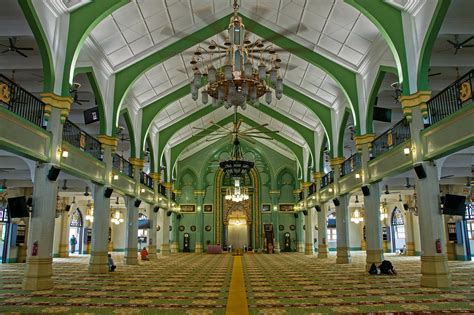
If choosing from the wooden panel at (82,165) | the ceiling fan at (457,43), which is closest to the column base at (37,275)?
the wooden panel at (82,165)

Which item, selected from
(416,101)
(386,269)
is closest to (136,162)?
(386,269)

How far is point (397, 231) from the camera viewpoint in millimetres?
26109

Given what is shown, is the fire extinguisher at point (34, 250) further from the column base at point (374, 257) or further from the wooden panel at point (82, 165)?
the column base at point (374, 257)

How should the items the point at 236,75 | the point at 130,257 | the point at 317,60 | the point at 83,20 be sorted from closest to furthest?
the point at 83,20 < the point at 236,75 < the point at 317,60 < the point at 130,257

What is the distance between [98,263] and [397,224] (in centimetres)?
2044

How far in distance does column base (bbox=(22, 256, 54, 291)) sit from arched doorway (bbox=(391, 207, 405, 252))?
74.1 ft

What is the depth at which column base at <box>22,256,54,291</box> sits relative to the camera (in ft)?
26.7

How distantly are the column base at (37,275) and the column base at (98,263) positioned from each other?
3.34 metres

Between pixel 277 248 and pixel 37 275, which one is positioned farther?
pixel 277 248

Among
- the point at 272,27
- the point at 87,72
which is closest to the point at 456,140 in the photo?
the point at 272,27

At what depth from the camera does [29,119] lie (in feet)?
28.5

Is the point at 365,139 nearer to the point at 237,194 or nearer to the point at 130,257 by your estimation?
the point at 130,257

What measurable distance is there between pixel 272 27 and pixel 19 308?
10.8 meters

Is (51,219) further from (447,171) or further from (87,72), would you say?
(447,171)
